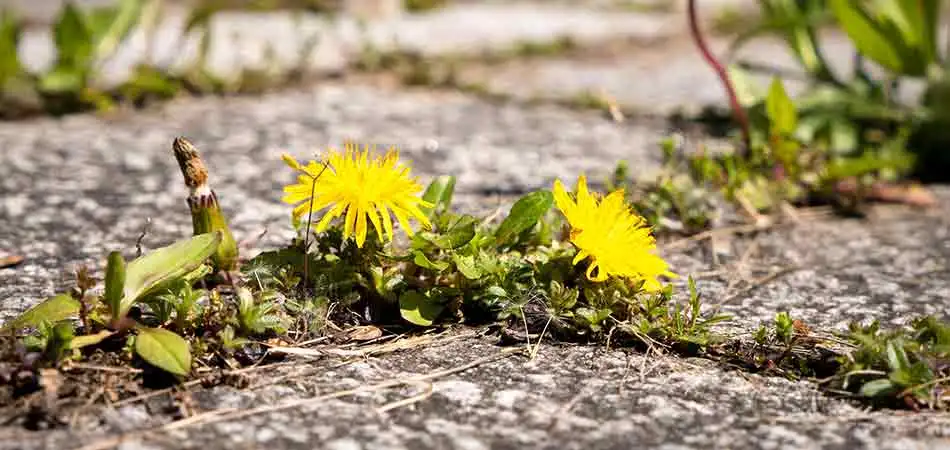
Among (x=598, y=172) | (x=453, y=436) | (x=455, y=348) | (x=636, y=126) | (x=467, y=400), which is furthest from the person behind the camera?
(x=636, y=126)

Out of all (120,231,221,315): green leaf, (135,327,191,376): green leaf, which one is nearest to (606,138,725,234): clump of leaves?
(120,231,221,315): green leaf

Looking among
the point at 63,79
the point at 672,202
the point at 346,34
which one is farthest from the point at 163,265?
the point at 346,34

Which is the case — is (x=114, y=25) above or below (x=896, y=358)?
above

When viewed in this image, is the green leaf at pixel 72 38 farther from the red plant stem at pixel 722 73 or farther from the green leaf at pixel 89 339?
the green leaf at pixel 89 339

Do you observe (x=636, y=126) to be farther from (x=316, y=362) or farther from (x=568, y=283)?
(x=316, y=362)

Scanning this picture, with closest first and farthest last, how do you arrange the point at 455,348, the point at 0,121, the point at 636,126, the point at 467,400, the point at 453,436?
the point at 453,436 < the point at 467,400 < the point at 455,348 < the point at 0,121 < the point at 636,126

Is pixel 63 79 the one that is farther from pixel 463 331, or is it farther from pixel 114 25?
→ pixel 463 331

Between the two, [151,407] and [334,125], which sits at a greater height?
[334,125]

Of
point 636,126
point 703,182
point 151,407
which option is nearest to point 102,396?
point 151,407
